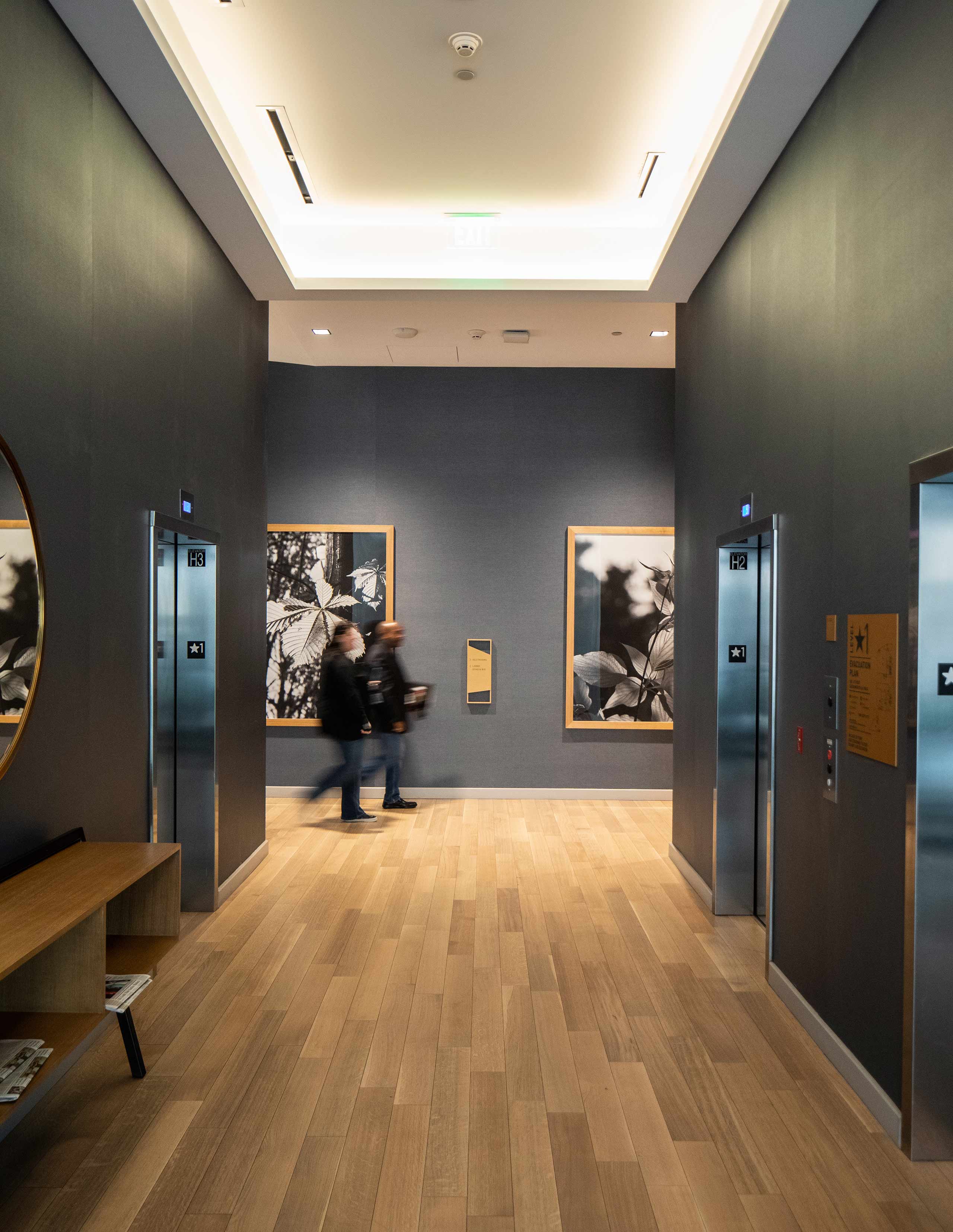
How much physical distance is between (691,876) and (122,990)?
3.62m

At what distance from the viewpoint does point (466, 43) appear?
3.67 m

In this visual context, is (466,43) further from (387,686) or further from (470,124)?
(387,686)

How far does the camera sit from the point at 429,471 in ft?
26.6

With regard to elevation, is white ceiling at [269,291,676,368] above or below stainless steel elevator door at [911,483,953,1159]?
above

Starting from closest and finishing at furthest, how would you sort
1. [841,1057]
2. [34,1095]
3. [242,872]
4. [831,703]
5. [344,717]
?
[34,1095], [841,1057], [831,703], [242,872], [344,717]

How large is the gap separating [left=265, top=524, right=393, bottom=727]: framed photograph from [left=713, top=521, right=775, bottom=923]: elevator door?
3.84 metres

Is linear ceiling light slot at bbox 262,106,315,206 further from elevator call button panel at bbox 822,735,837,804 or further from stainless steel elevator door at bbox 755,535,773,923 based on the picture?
elevator call button panel at bbox 822,735,837,804

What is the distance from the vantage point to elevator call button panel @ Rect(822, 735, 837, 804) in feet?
11.0

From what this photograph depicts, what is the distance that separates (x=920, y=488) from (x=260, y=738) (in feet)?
14.7

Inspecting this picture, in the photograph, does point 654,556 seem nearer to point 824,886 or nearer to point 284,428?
point 284,428

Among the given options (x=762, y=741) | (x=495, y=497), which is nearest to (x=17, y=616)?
(x=762, y=741)

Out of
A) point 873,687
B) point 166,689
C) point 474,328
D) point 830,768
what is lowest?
point 830,768

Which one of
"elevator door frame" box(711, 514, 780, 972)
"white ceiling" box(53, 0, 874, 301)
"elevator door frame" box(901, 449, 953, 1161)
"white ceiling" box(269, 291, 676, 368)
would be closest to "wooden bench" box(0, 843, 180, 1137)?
"elevator door frame" box(901, 449, 953, 1161)

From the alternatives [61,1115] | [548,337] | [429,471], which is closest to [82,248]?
[61,1115]
